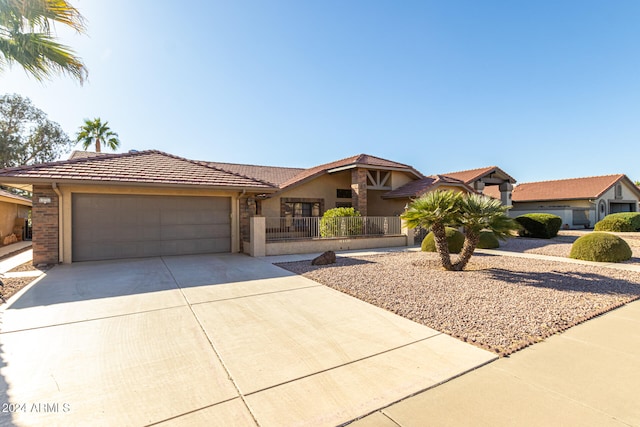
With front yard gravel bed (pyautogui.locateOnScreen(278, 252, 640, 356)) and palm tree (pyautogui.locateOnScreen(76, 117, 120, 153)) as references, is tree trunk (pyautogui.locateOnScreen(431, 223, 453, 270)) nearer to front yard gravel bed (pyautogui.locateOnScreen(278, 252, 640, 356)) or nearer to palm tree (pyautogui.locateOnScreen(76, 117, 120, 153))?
front yard gravel bed (pyautogui.locateOnScreen(278, 252, 640, 356))

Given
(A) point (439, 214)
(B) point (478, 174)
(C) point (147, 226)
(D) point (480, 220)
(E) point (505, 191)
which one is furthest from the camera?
(E) point (505, 191)

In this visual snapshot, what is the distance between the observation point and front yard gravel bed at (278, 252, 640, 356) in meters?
4.62

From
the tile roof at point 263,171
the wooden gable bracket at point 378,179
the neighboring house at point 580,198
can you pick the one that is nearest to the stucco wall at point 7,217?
the tile roof at point 263,171

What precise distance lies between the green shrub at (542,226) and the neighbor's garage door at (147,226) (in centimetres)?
1819

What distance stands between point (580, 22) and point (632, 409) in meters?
16.0

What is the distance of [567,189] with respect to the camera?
→ 30.8 meters

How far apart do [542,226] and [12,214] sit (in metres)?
32.8

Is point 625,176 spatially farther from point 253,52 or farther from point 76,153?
point 76,153

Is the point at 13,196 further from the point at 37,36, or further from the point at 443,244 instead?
the point at 443,244

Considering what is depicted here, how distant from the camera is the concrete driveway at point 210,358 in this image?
270 centimetres

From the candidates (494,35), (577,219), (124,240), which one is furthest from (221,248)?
(577,219)

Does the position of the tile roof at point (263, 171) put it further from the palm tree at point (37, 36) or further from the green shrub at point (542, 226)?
the green shrub at point (542, 226)

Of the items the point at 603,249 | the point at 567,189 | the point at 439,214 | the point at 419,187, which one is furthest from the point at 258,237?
the point at 567,189

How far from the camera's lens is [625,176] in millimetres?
30688
